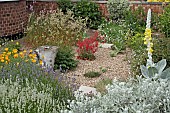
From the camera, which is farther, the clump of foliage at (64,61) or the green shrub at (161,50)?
the clump of foliage at (64,61)

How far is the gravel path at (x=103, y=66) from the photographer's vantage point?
22.2ft

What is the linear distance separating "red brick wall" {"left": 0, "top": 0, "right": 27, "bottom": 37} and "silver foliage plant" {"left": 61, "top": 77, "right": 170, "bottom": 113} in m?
7.86

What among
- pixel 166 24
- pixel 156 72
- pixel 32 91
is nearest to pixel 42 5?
pixel 166 24

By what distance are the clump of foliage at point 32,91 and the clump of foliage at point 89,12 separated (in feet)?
21.1

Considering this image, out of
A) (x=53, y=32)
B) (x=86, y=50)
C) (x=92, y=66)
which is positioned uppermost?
(x=53, y=32)

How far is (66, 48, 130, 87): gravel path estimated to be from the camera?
6.78m

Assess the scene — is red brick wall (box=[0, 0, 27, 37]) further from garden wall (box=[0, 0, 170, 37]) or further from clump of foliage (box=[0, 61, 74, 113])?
clump of foliage (box=[0, 61, 74, 113])

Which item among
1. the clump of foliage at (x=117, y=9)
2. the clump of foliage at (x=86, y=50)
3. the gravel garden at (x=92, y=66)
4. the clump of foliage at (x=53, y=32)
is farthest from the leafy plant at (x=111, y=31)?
the clump of foliage at (x=86, y=50)

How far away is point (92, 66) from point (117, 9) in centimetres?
500

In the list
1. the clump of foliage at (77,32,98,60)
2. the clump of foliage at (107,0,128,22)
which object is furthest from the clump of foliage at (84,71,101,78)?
the clump of foliage at (107,0,128,22)

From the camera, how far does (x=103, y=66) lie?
7.60 meters

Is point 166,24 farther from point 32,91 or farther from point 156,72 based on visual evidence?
point 156,72

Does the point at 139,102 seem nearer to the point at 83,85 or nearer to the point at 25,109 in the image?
the point at 25,109

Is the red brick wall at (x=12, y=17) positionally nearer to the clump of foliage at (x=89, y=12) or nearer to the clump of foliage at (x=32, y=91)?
the clump of foliage at (x=89, y=12)
